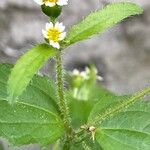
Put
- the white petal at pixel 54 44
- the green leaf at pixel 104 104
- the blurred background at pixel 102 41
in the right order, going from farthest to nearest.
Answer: the blurred background at pixel 102 41
the green leaf at pixel 104 104
the white petal at pixel 54 44

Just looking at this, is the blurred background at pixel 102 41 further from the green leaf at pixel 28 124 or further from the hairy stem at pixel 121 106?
the hairy stem at pixel 121 106

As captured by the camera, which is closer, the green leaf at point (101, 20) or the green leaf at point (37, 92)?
the green leaf at point (101, 20)

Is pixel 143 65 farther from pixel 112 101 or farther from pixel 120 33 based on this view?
pixel 112 101

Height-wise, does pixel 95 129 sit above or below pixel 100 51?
below

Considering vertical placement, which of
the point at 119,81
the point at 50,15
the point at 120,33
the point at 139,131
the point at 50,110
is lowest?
the point at 139,131

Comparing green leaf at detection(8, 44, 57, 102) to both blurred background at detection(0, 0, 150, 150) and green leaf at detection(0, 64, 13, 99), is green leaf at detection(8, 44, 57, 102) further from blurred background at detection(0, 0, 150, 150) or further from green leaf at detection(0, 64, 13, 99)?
blurred background at detection(0, 0, 150, 150)

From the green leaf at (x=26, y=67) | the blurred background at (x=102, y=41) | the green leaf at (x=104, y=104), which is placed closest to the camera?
the green leaf at (x=26, y=67)

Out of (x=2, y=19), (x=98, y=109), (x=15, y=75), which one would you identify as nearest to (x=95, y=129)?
(x=98, y=109)

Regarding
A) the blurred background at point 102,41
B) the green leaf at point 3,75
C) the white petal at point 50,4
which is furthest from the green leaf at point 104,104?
the blurred background at point 102,41
